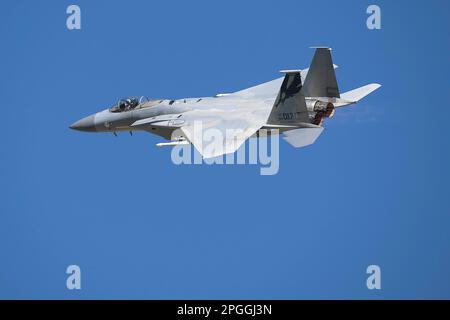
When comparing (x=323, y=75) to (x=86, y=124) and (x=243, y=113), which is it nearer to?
(x=243, y=113)

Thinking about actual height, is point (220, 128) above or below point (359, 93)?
below

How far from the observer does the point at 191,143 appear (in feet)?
149

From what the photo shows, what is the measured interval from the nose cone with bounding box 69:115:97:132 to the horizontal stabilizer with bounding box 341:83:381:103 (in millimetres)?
9882

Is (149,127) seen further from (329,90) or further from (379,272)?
(379,272)

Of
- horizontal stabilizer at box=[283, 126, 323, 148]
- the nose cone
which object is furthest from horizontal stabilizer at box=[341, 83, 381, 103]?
the nose cone

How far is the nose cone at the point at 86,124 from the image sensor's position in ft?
169

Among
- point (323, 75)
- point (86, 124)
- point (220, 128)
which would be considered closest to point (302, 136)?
point (220, 128)

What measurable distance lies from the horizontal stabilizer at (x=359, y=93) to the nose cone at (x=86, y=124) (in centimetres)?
988

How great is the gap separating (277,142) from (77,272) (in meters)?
8.86

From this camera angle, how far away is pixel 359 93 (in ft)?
163

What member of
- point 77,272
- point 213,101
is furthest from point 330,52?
point 77,272

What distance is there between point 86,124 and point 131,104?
206 centimetres

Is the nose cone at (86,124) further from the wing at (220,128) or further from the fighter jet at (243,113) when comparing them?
the wing at (220,128)

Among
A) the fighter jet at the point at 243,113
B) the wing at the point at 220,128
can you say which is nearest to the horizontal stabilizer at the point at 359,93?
the fighter jet at the point at 243,113
